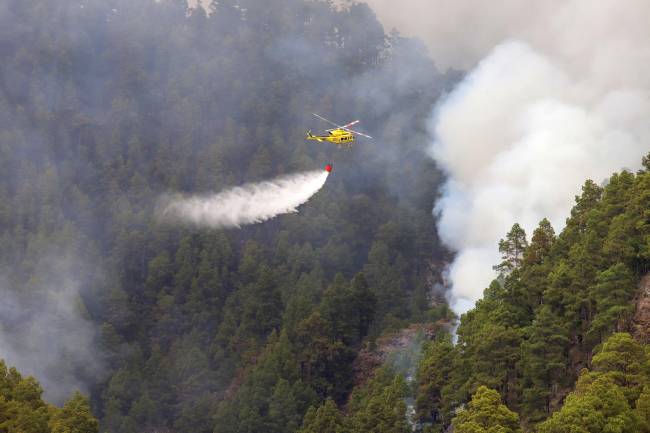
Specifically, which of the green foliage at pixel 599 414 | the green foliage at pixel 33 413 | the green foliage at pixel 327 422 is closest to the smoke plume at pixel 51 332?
the green foliage at pixel 327 422

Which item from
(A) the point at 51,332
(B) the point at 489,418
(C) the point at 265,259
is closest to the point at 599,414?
(B) the point at 489,418

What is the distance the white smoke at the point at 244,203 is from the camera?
131 m

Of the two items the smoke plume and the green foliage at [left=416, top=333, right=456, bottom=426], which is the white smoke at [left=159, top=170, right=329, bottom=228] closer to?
the smoke plume

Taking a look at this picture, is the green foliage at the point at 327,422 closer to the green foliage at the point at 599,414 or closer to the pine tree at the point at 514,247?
the pine tree at the point at 514,247

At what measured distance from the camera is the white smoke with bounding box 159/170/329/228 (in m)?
131

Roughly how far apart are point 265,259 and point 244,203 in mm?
8290

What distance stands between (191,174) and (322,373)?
44.9m

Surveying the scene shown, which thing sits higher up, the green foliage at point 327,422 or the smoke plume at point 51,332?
the smoke plume at point 51,332

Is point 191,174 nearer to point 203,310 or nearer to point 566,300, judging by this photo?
point 203,310

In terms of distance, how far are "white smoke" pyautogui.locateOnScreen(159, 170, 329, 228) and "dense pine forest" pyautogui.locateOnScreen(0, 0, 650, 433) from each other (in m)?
1.95

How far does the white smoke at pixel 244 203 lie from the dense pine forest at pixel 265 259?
1955mm

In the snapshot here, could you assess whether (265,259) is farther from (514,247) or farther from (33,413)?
(33,413)

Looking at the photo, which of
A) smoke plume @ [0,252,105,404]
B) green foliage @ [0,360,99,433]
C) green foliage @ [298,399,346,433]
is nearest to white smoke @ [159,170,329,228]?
smoke plume @ [0,252,105,404]

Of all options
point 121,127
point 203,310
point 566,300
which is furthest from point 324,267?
point 566,300
